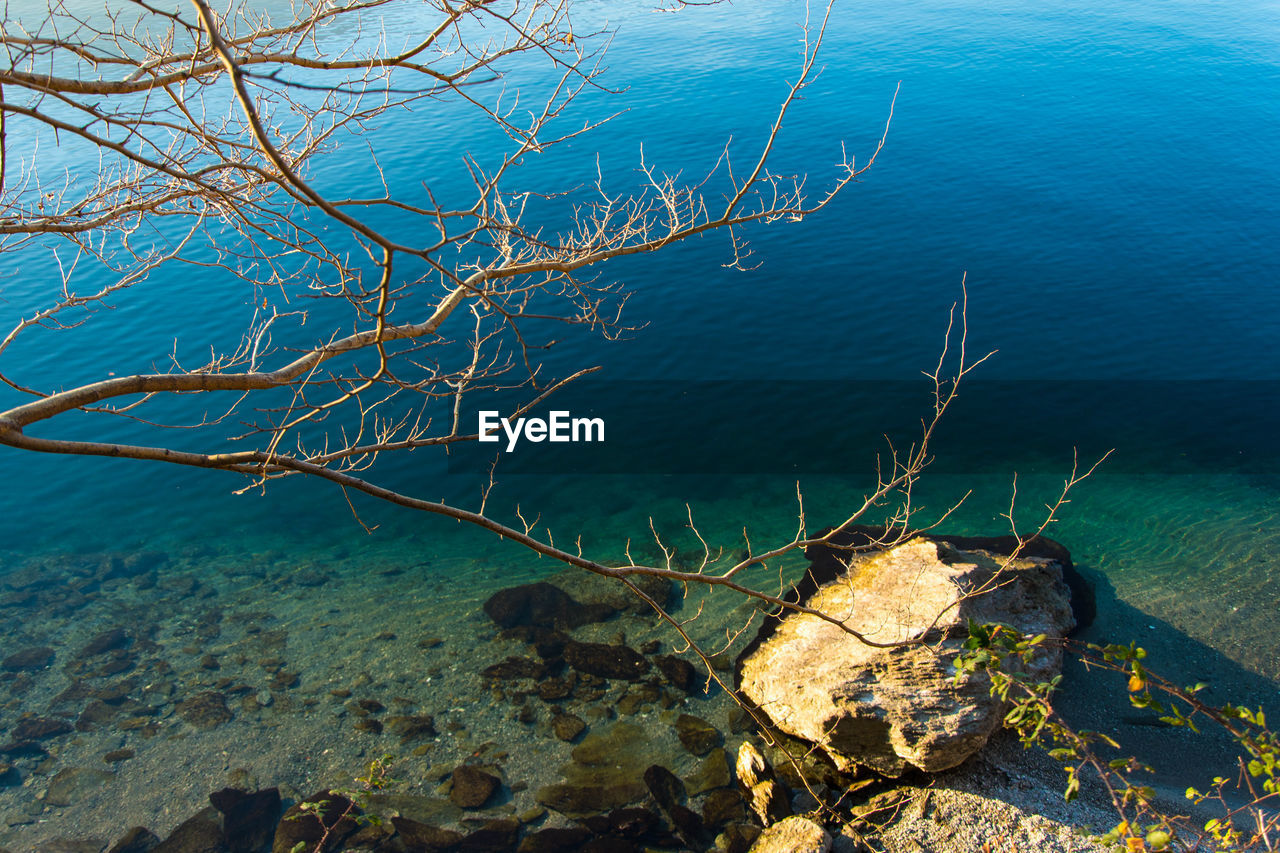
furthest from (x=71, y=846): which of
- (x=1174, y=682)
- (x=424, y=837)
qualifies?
(x=1174, y=682)

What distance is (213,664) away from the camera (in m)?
10.2

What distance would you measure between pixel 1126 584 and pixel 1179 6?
36843mm

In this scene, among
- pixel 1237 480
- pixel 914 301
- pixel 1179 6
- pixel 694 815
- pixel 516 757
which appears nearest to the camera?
pixel 694 815

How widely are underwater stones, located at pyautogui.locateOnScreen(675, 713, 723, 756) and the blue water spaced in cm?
346

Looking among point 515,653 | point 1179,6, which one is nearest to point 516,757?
point 515,653

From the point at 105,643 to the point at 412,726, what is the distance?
491cm

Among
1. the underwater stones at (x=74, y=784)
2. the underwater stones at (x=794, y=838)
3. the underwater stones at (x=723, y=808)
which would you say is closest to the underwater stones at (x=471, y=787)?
the underwater stones at (x=723, y=808)

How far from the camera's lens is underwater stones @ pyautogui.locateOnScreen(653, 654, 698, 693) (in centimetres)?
920

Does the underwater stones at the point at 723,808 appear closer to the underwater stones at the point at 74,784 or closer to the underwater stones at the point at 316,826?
the underwater stones at the point at 316,826

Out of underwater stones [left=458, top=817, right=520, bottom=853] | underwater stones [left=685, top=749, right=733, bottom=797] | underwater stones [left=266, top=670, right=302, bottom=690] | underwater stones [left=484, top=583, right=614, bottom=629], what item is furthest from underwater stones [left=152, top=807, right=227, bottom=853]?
underwater stones [left=685, top=749, right=733, bottom=797]

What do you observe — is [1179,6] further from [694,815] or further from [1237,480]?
[694,815]

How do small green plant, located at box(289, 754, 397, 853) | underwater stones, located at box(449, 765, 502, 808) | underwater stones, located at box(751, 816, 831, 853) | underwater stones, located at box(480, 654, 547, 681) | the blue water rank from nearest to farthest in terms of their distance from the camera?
underwater stones, located at box(751, 816, 831, 853) → small green plant, located at box(289, 754, 397, 853) → underwater stones, located at box(449, 765, 502, 808) → underwater stones, located at box(480, 654, 547, 681) → the blue water

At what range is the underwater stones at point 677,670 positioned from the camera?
30.2ft

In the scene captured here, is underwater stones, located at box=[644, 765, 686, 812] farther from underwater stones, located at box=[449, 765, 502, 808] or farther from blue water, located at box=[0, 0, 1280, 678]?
blue water, located at box=[0, 0, 1280, 678]
